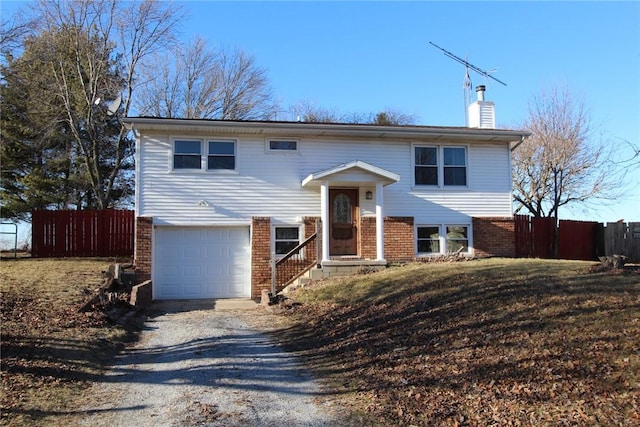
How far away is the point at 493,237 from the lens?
1642 cm

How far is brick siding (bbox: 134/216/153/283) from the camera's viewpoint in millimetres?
14289

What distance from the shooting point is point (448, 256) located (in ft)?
52.2

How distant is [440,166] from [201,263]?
7935 millimetres

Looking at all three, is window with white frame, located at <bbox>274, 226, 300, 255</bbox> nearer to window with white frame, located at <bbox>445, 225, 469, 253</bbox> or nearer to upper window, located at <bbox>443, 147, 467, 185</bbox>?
window with white frame, located at <bbox>445, 225, 469, 253</bbox>

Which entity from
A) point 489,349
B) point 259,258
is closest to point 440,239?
point 259,258

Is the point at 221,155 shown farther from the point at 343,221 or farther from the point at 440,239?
the point at 440,239

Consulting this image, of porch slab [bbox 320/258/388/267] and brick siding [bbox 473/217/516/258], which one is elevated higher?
brick siding [bbox 473/217/516/258]

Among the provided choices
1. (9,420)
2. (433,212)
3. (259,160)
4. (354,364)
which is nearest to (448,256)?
(433,212)

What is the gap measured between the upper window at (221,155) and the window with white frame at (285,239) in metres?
2.36

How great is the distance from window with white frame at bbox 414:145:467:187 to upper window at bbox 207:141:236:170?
223 inches

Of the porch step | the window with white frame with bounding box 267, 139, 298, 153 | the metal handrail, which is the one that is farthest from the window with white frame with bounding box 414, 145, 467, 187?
the metal handrail

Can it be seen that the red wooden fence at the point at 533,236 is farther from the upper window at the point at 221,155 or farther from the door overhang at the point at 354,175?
the upper window at the point at 221,155

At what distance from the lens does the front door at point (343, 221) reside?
15617mm

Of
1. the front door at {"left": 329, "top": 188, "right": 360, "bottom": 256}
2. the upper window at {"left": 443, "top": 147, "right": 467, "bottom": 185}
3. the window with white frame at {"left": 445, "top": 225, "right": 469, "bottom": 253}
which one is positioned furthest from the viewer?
the upper window at {"left": 443, "top": 147, "right": 467, "bottom": 185}
